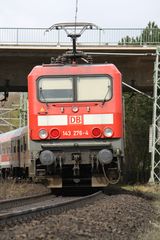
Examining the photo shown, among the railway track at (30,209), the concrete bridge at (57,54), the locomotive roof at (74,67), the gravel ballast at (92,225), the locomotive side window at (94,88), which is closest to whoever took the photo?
the gravel ballast at (92,225)

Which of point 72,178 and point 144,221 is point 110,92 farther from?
point 144,221

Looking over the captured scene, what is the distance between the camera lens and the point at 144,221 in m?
10.3

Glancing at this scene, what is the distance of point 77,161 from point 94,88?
1.89 metres

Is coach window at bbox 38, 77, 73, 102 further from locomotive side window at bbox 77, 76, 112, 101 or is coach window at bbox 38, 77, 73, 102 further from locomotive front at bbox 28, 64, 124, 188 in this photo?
locomotive side window at bbox 77, 76, 112, 101

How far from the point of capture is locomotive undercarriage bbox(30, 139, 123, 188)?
47.1ft

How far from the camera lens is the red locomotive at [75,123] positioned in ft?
47.7

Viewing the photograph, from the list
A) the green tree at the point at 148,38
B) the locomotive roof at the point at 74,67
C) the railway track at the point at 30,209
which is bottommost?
the railway track at the point at 30,209

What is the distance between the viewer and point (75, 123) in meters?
14.7

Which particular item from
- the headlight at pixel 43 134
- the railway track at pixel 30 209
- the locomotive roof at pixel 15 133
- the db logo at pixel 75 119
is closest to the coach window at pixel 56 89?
the db logo at pixel 75 119

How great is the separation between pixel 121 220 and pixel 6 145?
24.6 meters

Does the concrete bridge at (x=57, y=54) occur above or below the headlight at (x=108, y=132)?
above

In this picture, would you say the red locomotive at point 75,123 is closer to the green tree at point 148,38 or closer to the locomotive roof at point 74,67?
the locomotive roof at point 74,67

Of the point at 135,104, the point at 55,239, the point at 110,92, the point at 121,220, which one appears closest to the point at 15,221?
the point at 55,239

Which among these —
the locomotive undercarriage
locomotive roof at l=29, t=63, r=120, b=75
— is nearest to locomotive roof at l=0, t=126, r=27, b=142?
locomotive roof at l=29, t=63, r=120, b=75
